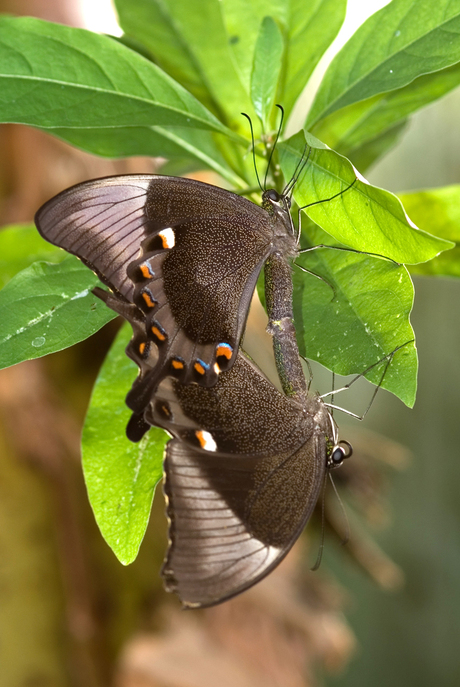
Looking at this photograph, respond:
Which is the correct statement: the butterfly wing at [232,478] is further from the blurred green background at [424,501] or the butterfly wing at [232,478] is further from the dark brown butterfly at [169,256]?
the blurred green background at [424,501]

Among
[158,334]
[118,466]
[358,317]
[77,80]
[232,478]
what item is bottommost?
[118,466]

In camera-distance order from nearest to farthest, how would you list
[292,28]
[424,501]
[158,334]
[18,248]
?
1. [158,334]
2. [292,28]
3. [18,248]
4. [424,501]

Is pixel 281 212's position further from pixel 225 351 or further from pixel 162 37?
pixel 162 37

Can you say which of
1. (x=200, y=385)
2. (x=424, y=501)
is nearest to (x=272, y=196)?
(x=200, y=385)

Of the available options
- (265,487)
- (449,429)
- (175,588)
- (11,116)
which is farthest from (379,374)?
(449,429)

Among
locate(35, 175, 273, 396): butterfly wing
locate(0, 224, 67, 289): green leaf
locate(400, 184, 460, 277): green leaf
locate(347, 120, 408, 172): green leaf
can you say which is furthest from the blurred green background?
locate(35, 175, 273, 396): butterfly wing

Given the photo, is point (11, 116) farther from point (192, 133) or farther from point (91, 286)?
point (192, 133)

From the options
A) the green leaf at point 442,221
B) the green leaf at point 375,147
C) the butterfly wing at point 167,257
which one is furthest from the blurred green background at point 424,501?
the butterfly wing at point 167,257
